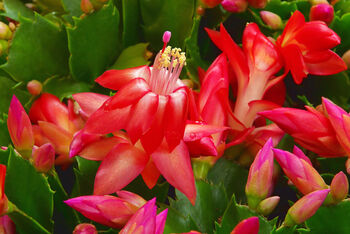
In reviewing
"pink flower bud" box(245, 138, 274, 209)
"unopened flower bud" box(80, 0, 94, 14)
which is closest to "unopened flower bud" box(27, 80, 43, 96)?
"unopened flower bud" box(80, 0, 94, 14)

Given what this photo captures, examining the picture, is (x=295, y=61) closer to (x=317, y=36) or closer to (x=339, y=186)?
(x=317, y=36)

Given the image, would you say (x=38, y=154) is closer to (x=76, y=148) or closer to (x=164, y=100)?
(x=76, y=148)

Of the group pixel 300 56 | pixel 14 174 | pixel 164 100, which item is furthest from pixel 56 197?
pixel 300 56

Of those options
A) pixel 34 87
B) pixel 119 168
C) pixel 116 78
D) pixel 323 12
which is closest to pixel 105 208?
pixel 119 168

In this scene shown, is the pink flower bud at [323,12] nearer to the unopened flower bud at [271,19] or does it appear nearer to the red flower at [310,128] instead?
the unopened flower bud at [271,19]

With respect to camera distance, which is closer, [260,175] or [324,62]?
[260,175]

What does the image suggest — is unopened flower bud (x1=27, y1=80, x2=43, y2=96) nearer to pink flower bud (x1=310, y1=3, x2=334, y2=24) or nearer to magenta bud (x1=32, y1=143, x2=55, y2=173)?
magenta bud (x1=32, y1=143, x2=55, y2=173)
